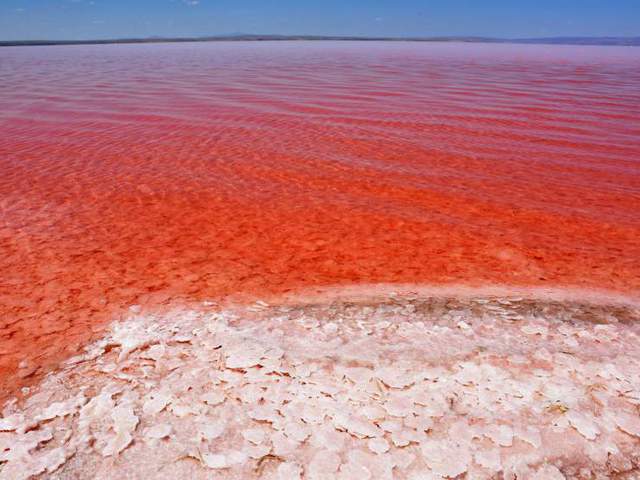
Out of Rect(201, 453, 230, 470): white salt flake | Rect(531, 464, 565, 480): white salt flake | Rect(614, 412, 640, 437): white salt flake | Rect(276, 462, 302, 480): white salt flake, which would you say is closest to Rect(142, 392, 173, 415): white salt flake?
Rect(201, 453, 230, 470): white salt flake

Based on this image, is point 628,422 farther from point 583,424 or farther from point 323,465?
point 323,465

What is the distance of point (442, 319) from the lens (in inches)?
116

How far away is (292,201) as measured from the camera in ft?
16.9

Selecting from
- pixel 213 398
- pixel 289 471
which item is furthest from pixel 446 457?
pixel 213 398

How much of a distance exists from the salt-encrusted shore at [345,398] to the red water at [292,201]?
0.45m

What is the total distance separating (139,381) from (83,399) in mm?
247

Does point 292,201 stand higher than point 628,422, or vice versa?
point 628,422

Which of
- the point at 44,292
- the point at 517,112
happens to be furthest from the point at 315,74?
the point at 44,292

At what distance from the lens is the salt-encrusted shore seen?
2.03 m

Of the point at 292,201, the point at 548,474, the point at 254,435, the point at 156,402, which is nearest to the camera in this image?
the point at 548,474

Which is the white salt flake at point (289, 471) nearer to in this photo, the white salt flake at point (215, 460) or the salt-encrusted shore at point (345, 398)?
the salt-encrusted shore at point (345, 398)

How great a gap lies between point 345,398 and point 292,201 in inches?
120

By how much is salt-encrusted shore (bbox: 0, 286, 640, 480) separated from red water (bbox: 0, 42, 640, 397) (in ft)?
1.48

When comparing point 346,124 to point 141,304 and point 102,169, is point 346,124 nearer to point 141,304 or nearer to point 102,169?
point 102,169
